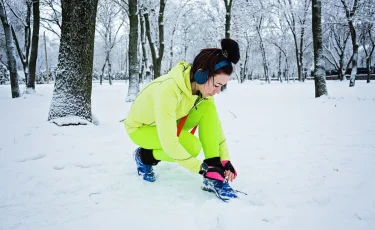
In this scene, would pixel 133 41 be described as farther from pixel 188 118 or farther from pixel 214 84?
pixel 214 84

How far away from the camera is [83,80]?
4270mm

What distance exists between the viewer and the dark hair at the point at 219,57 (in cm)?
174

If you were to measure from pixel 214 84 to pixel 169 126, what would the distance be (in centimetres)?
46

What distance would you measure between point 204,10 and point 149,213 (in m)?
29.8

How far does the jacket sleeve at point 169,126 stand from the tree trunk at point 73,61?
2.84 meters

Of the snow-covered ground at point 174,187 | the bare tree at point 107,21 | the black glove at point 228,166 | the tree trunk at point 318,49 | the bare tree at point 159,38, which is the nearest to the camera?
the snow-covered ground at point 174,187

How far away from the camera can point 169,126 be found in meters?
1.81

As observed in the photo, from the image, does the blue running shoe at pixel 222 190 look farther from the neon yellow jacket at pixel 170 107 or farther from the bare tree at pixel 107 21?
the bare tree at pixel 107 21

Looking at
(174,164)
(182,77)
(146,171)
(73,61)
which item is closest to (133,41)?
(73,61)

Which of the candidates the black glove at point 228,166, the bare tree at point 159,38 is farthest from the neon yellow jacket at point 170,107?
the bare tree at point 159,38

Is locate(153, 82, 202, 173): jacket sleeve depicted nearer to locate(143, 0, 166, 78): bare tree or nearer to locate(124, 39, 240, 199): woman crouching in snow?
locate(124, 39, 240, 199): woman crouching in snow

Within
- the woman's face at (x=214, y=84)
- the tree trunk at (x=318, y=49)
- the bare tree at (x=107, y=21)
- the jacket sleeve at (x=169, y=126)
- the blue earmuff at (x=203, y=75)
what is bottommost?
the jacket sleeve at (x=169, y=126)

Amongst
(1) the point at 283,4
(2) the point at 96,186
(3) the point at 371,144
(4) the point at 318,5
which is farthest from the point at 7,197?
(1) the point at 283,4

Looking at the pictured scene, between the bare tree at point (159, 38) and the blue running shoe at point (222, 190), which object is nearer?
the blue running shoe at point (222, 190)
